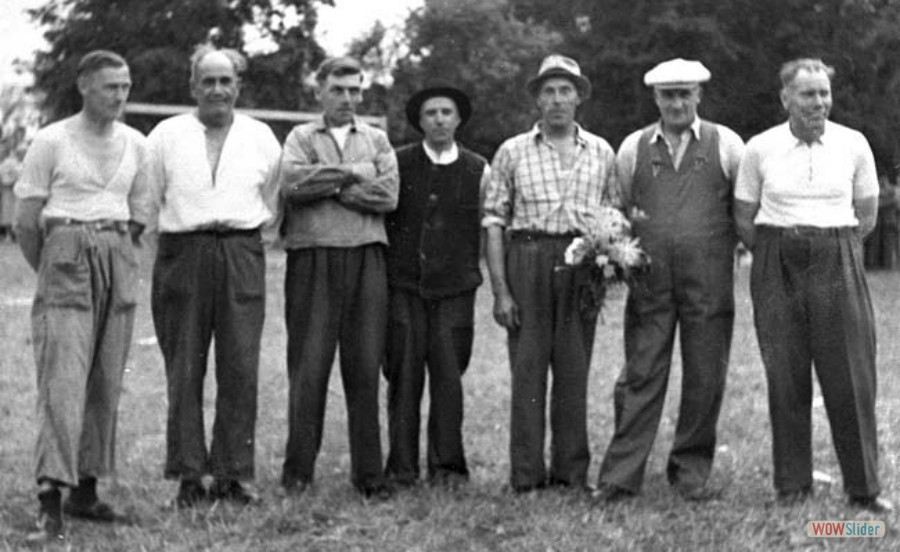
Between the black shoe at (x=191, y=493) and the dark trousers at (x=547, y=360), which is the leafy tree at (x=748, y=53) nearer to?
the dark trousers at (x=547, y=360)

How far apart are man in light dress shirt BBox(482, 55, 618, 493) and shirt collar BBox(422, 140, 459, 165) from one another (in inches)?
10.8

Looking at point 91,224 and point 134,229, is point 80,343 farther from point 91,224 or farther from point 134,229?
point 134,229

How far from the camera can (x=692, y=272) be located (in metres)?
7.05

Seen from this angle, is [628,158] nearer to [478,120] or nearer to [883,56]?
[883,56]

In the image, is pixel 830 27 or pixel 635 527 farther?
pixel 830 27

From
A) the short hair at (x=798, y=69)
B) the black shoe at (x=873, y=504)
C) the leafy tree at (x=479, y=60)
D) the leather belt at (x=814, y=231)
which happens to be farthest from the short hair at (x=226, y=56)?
the leafy tree at (x=479, y=60)

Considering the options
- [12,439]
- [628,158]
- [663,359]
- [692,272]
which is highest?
[628,158]

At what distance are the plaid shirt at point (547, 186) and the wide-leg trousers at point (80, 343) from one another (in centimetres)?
205

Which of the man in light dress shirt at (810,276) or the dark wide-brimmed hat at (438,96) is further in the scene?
the dark wide-brimmed hat at (438,96)

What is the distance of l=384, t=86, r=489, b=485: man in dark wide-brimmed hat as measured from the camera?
7.36 m

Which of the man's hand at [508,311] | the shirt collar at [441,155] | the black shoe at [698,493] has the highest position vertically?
the shirt collar at [441,155]

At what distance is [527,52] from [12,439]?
33.0m

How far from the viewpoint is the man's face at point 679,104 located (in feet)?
23.2

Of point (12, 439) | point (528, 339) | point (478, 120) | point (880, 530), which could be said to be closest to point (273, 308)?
point (12, 439)
